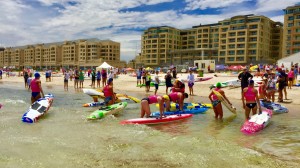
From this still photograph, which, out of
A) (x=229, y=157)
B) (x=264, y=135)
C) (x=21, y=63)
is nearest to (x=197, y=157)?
(x=229, y=157)

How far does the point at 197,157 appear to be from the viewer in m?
6.11

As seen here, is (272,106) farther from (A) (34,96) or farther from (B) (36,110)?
(A) (34,96)

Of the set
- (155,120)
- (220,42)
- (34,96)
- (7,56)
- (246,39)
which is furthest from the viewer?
(7,56)

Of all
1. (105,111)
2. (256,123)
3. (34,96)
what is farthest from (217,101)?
(34,96)

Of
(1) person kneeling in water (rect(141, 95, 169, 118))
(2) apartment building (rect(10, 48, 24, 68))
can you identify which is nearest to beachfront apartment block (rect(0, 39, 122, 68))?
(2) apartment building (rect(10, 48, 24, 68))

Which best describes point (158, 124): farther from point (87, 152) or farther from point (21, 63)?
point (21, 63)

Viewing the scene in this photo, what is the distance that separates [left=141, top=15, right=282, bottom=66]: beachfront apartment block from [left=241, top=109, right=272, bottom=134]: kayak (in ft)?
213

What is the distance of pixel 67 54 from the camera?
392 ft

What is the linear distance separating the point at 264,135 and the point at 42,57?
441ft

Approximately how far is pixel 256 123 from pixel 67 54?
117744 millimetres

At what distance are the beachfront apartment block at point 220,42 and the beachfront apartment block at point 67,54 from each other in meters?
13.6

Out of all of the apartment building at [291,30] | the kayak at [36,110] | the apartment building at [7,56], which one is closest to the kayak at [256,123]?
the kayak at [36,110]

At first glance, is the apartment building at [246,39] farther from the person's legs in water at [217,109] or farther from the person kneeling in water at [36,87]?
the person kneeling in water at [36,87]

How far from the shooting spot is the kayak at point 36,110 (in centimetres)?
986
